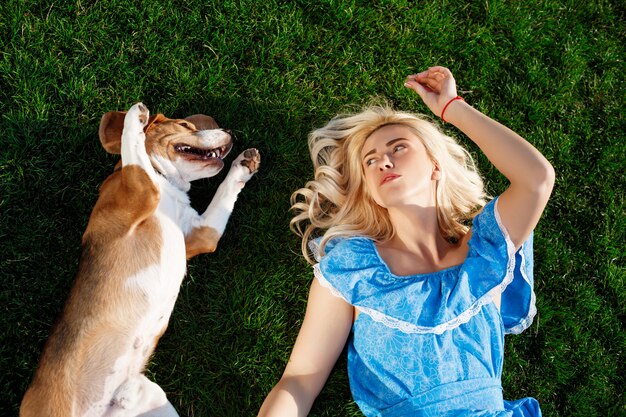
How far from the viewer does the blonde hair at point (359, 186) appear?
14.5 feet

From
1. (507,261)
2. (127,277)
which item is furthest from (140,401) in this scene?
(507,261)

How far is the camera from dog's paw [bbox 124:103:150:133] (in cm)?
411

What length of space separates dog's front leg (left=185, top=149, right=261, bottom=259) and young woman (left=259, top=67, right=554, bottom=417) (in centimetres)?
55

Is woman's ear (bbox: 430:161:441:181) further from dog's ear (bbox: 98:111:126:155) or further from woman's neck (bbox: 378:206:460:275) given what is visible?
dog's ear (bbox: 98:111:126:155)

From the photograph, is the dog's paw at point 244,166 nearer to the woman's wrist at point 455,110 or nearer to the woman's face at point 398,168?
the woman's face at point 398,168

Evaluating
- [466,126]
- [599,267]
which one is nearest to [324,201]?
[466,126]

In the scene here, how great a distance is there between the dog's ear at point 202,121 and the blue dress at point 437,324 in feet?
4.55

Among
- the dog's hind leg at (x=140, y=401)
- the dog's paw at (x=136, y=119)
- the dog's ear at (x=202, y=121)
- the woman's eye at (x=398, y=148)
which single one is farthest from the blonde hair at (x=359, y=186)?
the dog's hind leg at (x=140, y=401)

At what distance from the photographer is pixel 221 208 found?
4.61 metres

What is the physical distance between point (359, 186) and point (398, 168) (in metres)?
0.68

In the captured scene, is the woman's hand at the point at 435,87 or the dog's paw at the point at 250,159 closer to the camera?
the woman's hand at the point at 435,87

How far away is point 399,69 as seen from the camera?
5184 mm

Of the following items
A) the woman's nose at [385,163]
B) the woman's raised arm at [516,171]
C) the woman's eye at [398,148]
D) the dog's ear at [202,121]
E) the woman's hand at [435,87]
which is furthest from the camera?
the dog's ear at [202,121]

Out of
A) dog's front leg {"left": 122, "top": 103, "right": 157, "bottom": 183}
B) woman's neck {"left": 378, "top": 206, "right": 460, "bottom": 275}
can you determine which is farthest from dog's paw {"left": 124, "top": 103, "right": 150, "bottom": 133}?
woman's neck {"left": 378, "top": 206, "right": 460, "bottom": 275}
